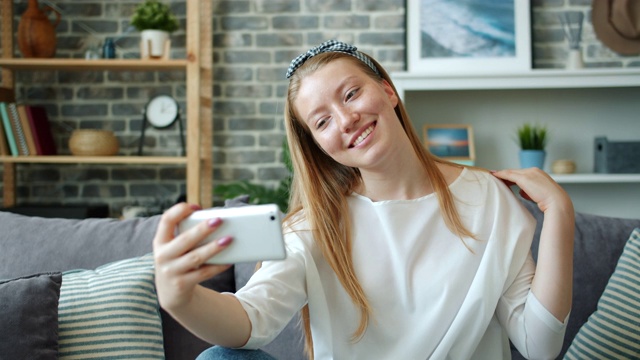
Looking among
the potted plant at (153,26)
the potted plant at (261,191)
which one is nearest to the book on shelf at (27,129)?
the potted plant at (153,26)

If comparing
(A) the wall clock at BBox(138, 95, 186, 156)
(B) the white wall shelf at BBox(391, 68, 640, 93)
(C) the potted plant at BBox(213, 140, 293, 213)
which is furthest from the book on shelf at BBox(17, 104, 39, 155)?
(B) the white wall shelf at BBox(391, 68, 640, 93)

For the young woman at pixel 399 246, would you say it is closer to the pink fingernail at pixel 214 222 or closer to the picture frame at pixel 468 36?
the pink fingernail at pixel 214 222

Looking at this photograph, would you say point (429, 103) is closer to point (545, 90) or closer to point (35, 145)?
point (545, 90)

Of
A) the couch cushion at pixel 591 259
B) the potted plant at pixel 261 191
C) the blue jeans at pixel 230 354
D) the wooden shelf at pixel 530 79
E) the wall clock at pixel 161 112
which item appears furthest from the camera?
the wall clock at pixel 161 112

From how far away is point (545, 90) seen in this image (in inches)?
146

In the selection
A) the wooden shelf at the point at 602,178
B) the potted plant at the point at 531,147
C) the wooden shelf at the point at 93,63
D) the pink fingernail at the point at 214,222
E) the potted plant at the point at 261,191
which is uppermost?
the wooden shelf at the point at 93,63

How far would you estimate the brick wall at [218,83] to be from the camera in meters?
3.70

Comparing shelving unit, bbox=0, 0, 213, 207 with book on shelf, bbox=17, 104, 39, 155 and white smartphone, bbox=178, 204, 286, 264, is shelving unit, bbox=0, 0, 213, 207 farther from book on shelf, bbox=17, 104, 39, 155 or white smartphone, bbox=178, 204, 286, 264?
white smartphone, bbox=178, 204, 286, 264

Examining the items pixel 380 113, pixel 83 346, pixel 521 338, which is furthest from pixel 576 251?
pixel 83 346

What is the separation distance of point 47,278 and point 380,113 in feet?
2.79

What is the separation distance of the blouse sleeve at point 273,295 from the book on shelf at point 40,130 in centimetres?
246

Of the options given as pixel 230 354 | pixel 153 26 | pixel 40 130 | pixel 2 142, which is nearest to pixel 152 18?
pixel 153 26

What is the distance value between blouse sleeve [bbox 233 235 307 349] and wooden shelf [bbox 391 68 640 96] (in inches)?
81.0

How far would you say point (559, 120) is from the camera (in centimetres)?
367
